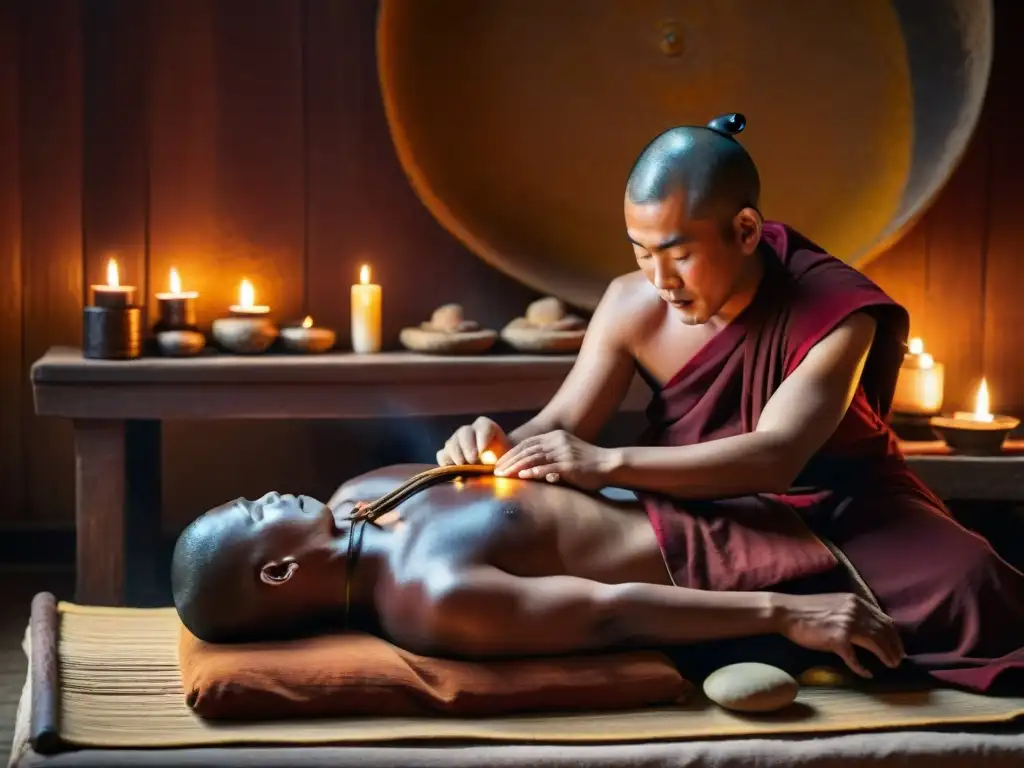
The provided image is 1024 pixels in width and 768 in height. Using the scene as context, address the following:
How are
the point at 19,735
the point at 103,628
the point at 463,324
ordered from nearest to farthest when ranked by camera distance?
the point at 19,735 < the point at 103,628 < the point at 463,324

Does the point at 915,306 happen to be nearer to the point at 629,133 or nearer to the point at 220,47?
the point at 629,133

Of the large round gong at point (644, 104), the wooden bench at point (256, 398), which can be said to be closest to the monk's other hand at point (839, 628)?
the wooden bench at point (256, 398)

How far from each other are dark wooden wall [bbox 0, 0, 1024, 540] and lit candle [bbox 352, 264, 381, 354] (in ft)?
0.60

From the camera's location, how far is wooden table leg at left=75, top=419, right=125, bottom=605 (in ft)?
9.39

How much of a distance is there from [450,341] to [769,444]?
1119 millimetres

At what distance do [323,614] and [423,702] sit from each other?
0.78ft

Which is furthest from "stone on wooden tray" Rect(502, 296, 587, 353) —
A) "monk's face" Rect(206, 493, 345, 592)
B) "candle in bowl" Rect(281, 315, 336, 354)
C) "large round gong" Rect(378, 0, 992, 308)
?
"monk's face" Rect(206, 493, 345, 592)

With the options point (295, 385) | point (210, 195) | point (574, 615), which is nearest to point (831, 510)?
point (574, 615)

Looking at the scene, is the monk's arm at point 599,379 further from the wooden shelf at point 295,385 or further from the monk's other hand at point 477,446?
the wooden shelf at point 295,385

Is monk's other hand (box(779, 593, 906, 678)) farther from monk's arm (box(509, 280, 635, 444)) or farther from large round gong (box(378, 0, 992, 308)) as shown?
large round gong (box(378, 0, 992, 308))

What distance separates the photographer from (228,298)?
10.9ft

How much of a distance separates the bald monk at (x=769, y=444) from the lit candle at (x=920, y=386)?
0.90 m

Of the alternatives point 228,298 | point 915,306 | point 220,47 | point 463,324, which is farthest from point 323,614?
point 915,306

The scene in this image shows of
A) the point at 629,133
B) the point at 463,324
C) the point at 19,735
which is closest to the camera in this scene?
the point at 19,735
